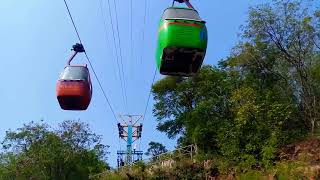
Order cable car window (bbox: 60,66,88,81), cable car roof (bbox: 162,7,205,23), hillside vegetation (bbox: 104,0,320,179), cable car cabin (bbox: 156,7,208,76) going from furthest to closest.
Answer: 1. hillside vegetation (bbox: 104,0,320,179)
2. cable car window (bbox: 60,66,88,81)
3. cable car roof (bbox: 162,7,205,23)
4. cable car cabin (bbox: 156,7,208,76)

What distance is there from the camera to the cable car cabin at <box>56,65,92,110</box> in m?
14.5

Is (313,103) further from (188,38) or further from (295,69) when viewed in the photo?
(188,38)

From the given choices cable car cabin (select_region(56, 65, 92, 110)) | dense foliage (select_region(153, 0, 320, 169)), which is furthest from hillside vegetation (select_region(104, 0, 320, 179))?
cable car cabin (select_region(56, 65, 92, 110))

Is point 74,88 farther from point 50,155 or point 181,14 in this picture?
point 50,155

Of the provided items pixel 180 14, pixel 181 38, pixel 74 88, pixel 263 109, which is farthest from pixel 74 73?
pixel 263 109

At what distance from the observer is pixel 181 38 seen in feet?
37.5

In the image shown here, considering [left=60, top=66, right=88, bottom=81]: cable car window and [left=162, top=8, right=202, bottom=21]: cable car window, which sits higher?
[left=162, top=8, right=202, bottom=21]: cable car window

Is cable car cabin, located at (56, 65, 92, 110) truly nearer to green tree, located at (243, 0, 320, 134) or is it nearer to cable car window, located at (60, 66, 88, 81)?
cable car window, located at (60, 66, 88, 81)

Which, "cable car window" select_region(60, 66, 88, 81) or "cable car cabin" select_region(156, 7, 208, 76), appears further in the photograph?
"cable car window" select_region(60, 66, 88, 81)

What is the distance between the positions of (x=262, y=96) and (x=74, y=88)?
50.6 feet

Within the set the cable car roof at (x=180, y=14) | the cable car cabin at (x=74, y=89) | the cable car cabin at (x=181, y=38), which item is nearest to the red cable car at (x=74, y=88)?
the cable car cabin at (x=74, y=89)

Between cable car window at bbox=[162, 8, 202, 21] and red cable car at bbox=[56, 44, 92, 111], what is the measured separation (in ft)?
11.2

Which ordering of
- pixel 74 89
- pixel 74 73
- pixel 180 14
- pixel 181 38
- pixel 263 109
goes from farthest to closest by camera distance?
1. pixel 263 109
2. pixel 74 73
3. pixel 74 89
4. pixel 180 14
5. pixel 181 38

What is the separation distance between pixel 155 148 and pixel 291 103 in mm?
25417
